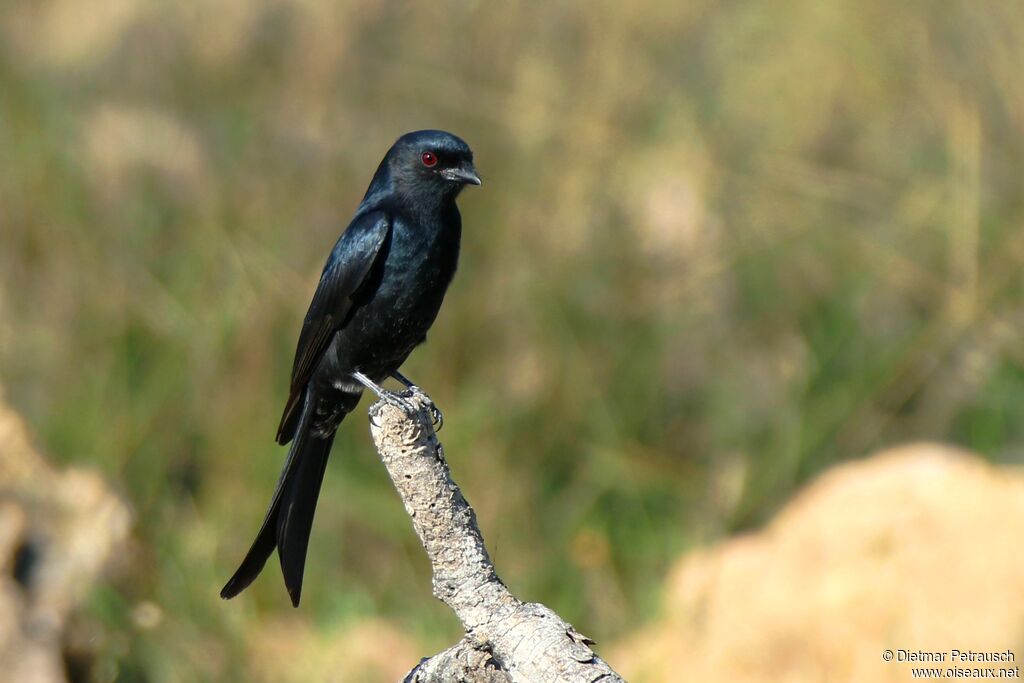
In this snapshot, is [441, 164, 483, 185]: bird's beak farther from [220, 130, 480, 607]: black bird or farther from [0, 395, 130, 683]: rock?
[0, 395, 130, 683]: rock

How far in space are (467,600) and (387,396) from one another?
2.86ft

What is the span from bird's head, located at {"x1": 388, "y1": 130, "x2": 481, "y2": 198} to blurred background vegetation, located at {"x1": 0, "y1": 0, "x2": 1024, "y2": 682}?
2.29 metres

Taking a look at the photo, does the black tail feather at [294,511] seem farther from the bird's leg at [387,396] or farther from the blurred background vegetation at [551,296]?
the blurred background vegetation at [551,296]

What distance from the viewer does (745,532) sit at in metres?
5.99

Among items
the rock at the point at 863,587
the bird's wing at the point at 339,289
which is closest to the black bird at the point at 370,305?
the bird's wing at the point at 339,289

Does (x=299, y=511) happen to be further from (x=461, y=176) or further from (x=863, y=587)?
(x=863, y=587)

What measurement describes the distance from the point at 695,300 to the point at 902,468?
2024 mm

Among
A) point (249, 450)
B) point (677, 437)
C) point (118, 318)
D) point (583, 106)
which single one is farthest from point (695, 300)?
point (118, 318)

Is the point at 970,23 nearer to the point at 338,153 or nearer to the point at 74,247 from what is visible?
the point at 338,153

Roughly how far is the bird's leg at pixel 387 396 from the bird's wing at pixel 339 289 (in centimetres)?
14

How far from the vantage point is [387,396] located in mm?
3354

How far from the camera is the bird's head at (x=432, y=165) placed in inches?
149

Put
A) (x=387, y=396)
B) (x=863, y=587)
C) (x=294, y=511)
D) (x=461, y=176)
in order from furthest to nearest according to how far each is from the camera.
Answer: (x=863, y=587)
(x=461, y=176)
(x=294, y=511)
(x=387, y=396)

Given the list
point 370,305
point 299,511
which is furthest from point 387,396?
point 299,511
